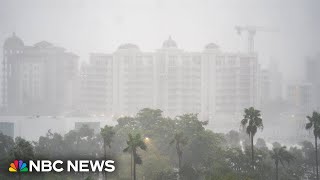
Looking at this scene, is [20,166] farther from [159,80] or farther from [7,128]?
[159,80]

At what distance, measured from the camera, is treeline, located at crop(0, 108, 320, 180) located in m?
67.4

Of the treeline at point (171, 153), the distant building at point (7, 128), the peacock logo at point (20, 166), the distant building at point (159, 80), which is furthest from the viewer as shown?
the distant building at point (159, 80)

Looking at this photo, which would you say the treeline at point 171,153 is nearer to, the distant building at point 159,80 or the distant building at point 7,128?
the distant building at point 7,128

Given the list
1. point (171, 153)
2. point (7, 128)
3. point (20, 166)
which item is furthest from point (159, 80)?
point (20, 166)

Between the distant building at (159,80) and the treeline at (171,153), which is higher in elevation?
the distant building at (159,80)

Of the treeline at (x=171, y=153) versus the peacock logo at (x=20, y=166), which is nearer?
the peacock logo at (x=20, y=166)

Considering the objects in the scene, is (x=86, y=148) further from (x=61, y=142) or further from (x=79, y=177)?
(x=79, y=177)

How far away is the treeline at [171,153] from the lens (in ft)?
221

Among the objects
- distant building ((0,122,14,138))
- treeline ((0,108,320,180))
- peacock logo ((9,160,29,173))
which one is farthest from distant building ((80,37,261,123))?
peacock logo ((9,160,29,173))

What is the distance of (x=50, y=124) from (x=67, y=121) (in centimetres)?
662

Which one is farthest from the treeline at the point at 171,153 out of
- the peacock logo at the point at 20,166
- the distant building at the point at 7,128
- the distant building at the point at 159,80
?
the distant building at the point at 159,80

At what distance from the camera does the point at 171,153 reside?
84125 millimetres

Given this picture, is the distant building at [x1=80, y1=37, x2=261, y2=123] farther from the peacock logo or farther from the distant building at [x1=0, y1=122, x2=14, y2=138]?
the peacock logo

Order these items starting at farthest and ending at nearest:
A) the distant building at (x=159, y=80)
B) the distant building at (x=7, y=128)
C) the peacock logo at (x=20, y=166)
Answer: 1. the distant building at (x=159, y=80)
2. the distant building at (x=7, y=128)
3. the peacock logo at (x=20, y=166)
